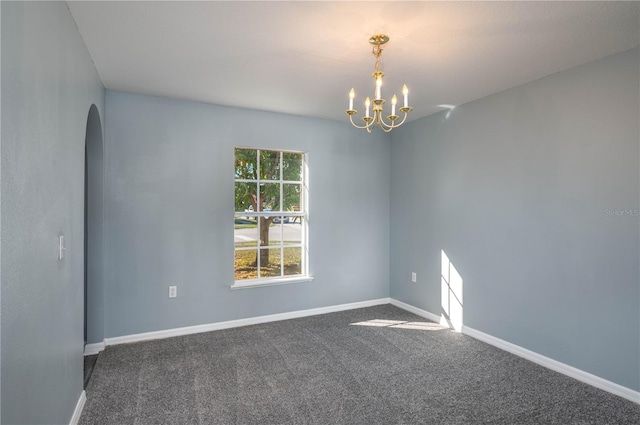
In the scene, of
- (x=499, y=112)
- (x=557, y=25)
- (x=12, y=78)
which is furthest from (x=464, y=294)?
(x=12, y=78)

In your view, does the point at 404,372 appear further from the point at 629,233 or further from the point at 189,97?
the point at 189,97

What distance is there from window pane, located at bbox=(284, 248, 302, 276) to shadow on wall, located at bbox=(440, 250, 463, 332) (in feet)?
5.57

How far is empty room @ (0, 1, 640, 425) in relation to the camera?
6.63ft

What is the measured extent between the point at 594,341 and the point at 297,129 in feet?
11.5

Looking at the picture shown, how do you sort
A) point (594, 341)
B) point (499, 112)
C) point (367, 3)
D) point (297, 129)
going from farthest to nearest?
point (297, 129), point (499, 112), point (594, 341), point (367, 3)

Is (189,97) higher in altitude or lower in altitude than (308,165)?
higher

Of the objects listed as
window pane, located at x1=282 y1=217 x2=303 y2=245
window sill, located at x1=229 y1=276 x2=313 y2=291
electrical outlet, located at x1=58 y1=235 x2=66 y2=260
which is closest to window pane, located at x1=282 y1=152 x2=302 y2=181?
window pane, located at x1=282 y1=217 x2=303 y2=245

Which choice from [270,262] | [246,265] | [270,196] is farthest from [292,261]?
[270,196]

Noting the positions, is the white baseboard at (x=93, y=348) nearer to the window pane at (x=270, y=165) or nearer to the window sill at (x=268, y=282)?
the window sill at (x=268, y=282)

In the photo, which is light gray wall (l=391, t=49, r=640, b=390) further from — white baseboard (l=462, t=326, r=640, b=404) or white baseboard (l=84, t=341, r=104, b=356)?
white baseboard (l=84, t=341, r=104, b=356)

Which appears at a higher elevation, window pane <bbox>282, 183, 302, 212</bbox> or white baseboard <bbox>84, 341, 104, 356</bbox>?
window pane <bbox>282, 183, 302, 212</bbox>

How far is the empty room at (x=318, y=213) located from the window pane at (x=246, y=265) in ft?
0.08

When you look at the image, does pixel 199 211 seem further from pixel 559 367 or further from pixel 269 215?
pixel 559 367

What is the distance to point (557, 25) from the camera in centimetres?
226
